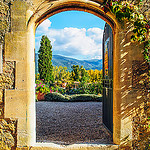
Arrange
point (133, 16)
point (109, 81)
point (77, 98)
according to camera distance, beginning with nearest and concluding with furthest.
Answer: point (133, 16) → point (109, 81) → point (77, 98)

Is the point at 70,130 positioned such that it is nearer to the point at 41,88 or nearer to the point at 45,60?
the point at 41,88

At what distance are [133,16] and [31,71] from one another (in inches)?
66.6

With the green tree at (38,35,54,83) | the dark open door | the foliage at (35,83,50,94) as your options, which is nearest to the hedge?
the foliage at (35,83,50,94)

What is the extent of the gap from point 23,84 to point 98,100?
6.65m

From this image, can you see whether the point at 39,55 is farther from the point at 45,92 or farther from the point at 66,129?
the point at 66,129

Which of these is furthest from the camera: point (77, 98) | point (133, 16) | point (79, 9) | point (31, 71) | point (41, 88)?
point (41, 88)

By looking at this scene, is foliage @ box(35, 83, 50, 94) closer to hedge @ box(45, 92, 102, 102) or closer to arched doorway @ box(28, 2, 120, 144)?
hedge @ box(45, 92, 102, 102)

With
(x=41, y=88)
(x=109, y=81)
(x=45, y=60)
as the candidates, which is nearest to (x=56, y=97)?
(x=41, y=88)

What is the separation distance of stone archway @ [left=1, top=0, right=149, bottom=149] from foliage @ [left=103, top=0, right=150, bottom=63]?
0.09m

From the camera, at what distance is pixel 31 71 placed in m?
2.45

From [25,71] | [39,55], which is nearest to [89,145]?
[25,71]

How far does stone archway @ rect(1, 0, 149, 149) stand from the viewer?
7.82 ft

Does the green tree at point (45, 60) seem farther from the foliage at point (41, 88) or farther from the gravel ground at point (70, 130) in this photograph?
the gravel ground at point (70, 130)

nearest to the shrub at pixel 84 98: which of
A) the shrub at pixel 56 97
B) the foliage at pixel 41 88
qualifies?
the shrub at pixel 56 97
